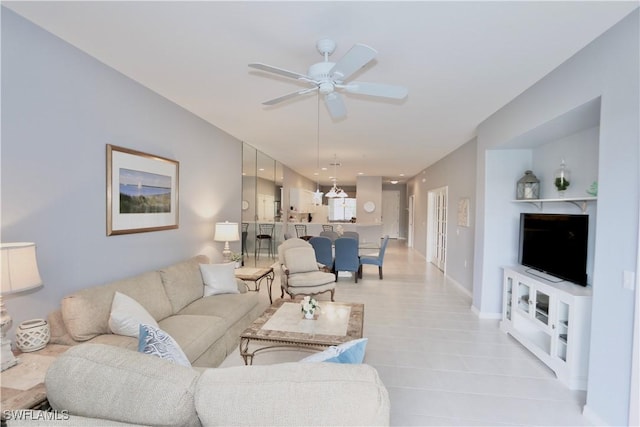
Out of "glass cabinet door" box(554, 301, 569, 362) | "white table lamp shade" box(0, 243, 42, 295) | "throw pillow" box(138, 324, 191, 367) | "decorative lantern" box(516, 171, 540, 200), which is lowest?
"glass cabinet door" box(554, 301, 569, 362)

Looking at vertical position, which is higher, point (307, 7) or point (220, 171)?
point (307, 7)

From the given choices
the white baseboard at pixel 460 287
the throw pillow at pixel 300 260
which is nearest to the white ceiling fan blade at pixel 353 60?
the throw pillow at pixel 300 260

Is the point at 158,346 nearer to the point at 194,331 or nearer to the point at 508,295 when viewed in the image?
the point at 194,331

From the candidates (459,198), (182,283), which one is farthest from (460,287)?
(182,283)

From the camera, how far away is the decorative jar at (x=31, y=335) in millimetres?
1914

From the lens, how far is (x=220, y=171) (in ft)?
15.4

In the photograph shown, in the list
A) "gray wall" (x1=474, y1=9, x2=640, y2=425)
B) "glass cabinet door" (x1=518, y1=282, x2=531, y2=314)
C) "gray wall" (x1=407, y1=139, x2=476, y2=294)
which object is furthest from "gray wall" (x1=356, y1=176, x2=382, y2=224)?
"gray wall" (x1=474, y1=9, x2=640, y2=425)

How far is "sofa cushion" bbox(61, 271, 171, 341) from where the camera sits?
2111 millimetres

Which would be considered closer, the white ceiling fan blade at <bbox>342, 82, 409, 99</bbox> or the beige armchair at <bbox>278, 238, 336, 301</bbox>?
the white ceiling fan blade at <bbox>342, 82, 409, 99</bbox>

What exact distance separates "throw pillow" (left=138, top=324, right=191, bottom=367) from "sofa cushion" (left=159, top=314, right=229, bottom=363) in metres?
0.74

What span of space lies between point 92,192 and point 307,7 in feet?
7.44

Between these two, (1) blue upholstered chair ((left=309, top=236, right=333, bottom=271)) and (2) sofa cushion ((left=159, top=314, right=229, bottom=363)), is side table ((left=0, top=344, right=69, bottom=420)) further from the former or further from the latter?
(1) blue upholstered chair ((left=309, top=236, right=333, bottom=271))

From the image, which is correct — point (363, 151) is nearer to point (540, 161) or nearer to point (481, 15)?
point (540, 161)

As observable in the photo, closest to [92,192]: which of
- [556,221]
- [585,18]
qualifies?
[585,18]
